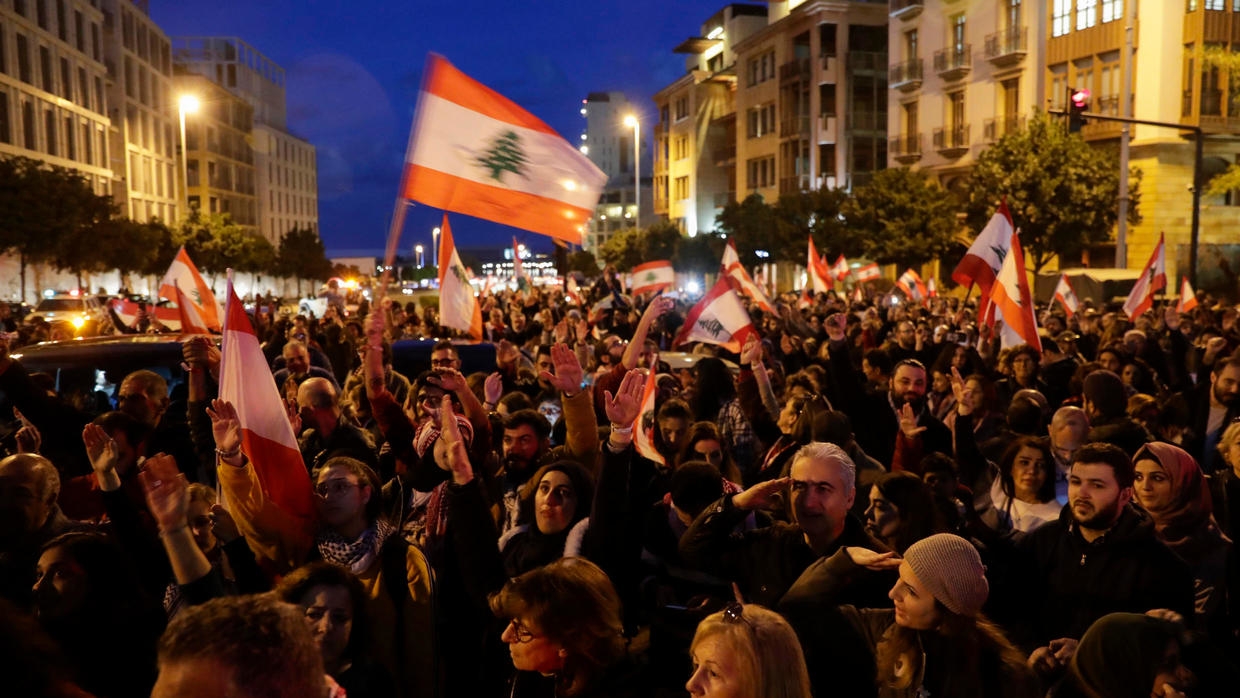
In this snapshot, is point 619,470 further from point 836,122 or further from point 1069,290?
point 836,122

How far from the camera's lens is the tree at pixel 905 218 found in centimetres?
3525

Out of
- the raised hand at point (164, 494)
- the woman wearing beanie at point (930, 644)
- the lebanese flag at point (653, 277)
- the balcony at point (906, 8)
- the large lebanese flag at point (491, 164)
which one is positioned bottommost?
the woman wearing beanie at point (930, 644)

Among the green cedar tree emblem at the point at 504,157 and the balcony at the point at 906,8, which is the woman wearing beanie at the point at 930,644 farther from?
the balcony at the point at 906,8

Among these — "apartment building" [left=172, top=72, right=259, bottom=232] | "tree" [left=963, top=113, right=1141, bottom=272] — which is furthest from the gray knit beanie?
"apartment building" [left=172, top=72, right=259, bottom=232]

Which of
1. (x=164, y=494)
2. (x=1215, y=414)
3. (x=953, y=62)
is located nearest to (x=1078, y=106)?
(x=1215, y=414)

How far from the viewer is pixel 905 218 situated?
1396 inches

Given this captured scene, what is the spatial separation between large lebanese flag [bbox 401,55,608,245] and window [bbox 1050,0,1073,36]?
35.2 meters

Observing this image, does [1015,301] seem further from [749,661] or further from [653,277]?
[653,277]

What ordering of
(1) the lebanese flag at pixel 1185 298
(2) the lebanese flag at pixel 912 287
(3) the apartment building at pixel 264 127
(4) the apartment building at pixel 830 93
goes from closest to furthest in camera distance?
(1) the lebanese flag at pixel 1185 298 → (2) the lebanese flag at pixel 912 287 → (4) the apartment building at pixel 830 93 → (3) the apartment building at pixel 264 127

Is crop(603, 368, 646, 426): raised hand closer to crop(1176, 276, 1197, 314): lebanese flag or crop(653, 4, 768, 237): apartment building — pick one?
crop(1176, 276, 1197, 314): lebanese flag

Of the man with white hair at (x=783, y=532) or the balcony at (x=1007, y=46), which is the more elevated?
the balcony at (x=1007, y=46)

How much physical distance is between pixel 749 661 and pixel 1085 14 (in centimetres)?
3746

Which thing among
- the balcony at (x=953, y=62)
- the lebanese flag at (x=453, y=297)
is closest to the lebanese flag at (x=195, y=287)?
the lebanese flag at (x=453, y=297)

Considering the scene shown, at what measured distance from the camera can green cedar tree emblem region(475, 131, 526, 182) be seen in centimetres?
527
